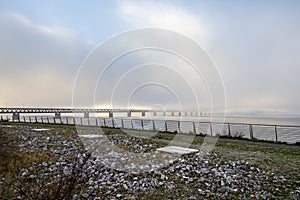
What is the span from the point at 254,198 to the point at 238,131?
43.5ft

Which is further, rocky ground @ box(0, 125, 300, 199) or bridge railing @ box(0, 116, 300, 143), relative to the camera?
bridge railing @ box(0, 116, 300, 143)

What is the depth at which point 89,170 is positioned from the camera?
27.9ft

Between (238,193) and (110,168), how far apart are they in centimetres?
452

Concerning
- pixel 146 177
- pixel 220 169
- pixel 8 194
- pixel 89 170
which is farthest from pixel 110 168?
pixel 220 169

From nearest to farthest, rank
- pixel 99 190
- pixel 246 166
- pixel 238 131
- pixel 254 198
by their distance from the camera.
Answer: pixel 254 198
pixel 99 190
pixel 246 166
pixel 238 131

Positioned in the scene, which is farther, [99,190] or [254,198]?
[99,190]

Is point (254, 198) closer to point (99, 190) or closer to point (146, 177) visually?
point (146, 177)

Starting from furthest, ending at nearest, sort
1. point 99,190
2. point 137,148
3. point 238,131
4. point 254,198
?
point 238,131 < point 137,148 < point 99,190 < point 254,198

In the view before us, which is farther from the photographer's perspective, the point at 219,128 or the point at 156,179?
the point at 219,128

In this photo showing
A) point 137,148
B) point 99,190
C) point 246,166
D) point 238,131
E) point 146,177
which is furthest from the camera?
point 238,131

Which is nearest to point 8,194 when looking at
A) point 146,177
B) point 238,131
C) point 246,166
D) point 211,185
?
point 146,177

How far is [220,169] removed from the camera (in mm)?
8672

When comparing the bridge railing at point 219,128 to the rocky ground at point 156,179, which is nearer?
the rocky ground at point 156,179

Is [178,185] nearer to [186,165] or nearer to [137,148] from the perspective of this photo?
[186,165]
